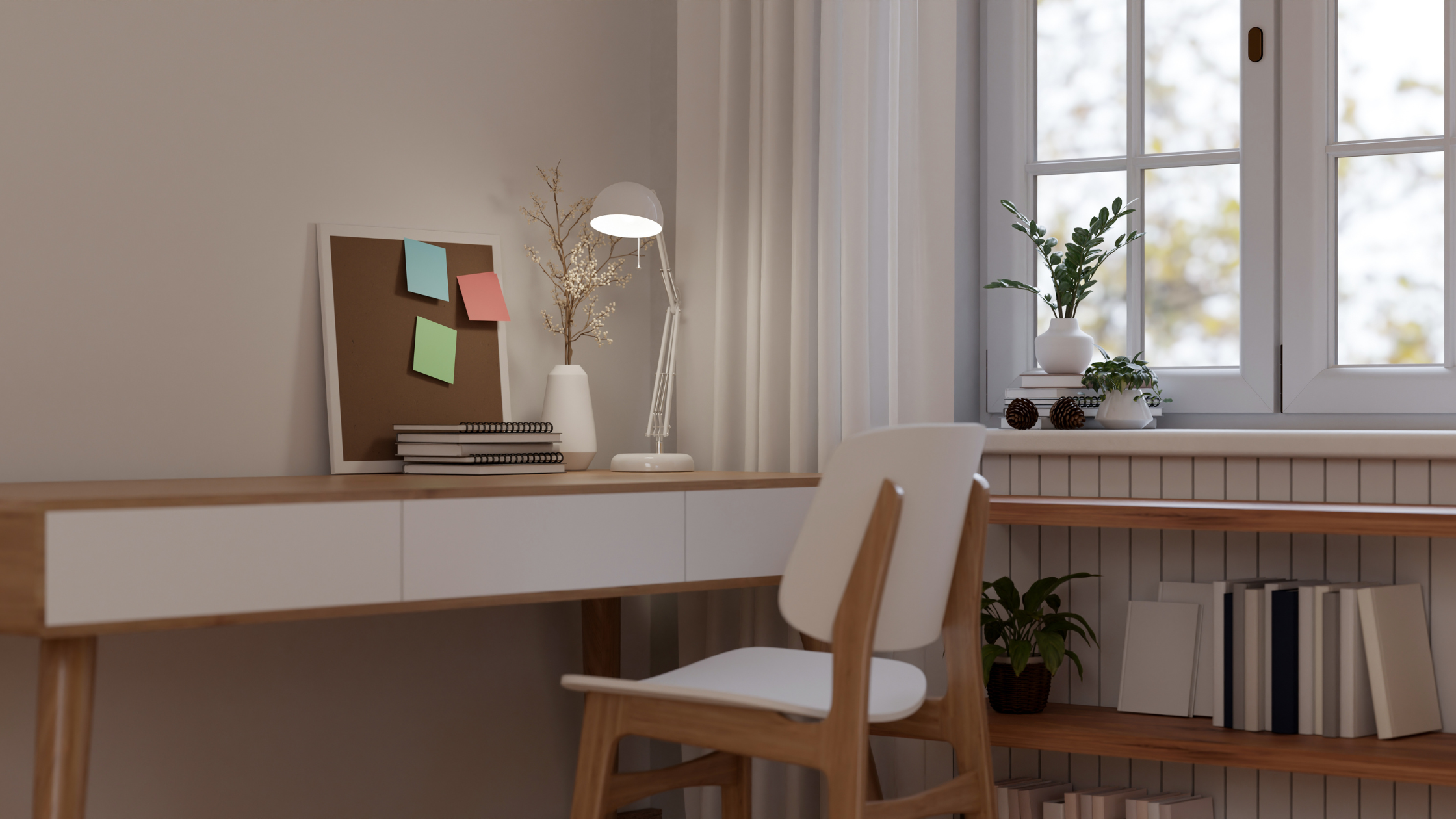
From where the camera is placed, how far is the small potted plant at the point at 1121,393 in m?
2.26

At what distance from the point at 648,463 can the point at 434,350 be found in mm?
432

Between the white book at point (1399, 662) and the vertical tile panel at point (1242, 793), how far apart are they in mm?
254

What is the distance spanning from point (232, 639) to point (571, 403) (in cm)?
70

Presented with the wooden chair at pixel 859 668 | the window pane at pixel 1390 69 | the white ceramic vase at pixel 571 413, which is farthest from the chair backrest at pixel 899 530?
the window pane at pixel 1390 69

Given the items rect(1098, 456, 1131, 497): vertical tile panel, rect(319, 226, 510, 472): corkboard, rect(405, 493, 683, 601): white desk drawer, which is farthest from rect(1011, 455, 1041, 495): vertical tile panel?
rect(319, 226, 510, 472): corkboard

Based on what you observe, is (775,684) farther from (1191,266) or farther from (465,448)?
(1191,266)

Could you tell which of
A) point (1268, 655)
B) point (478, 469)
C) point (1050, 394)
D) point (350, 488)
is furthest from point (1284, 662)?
point (350, 488)

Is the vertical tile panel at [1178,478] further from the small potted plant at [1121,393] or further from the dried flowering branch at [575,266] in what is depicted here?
the dried flowering branch at [575,266]

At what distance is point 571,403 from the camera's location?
2279mm

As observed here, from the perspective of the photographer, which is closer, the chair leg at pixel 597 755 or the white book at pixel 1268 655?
the chair leg at pixel 597 755

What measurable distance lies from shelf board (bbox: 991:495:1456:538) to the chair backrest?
0.49 m

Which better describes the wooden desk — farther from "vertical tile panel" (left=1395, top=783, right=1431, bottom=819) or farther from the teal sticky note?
"vertical tile panel" (left=1395, top=783, right=1431, bottom=819)

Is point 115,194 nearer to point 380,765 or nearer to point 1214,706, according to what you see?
point 380,765

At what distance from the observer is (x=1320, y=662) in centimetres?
195
